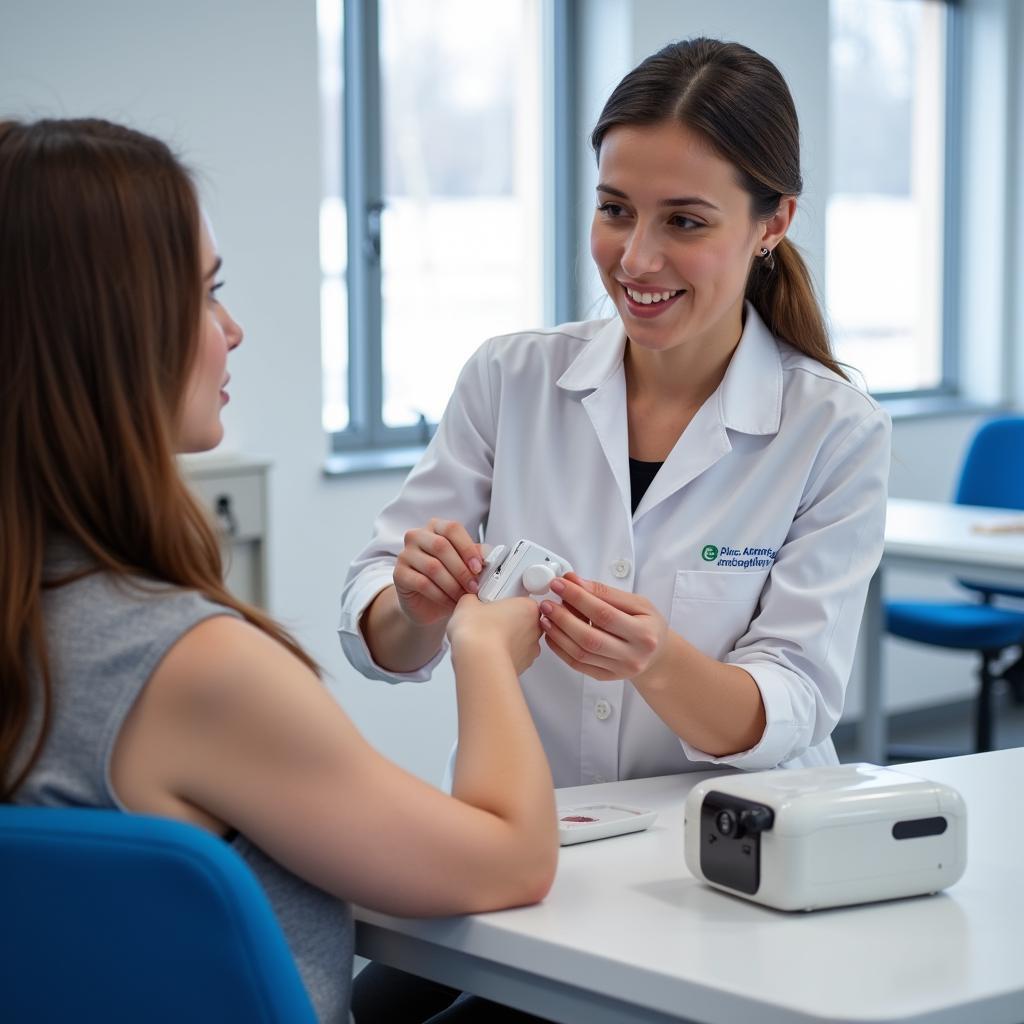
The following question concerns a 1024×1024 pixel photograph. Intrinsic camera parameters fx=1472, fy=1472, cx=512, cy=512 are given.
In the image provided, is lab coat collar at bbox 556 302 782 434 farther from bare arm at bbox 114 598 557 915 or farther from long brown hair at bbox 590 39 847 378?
bare arm at bbox 114 598 557 915

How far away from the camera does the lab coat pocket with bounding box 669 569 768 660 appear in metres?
1.69

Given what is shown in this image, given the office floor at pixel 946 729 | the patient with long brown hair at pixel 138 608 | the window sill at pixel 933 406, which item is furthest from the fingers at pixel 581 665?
the window sill at pixel 933 406

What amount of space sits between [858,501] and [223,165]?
2.00 meters

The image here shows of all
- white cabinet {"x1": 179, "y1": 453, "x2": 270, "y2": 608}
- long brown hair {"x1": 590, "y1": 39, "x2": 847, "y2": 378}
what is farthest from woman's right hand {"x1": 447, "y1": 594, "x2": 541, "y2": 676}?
white cabinet {"x1": 179, "y1": 453, "x2": 270, "y2": 608}

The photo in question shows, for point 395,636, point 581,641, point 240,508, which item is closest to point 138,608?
point 581,641

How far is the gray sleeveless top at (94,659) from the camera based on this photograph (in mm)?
1041

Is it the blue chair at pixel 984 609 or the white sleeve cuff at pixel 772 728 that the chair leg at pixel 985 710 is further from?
the white sleeve cuff at pixel 772 728

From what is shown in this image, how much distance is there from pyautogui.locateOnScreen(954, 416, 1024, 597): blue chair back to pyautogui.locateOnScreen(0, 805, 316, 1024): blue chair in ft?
11.0

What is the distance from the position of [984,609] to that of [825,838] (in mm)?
3006

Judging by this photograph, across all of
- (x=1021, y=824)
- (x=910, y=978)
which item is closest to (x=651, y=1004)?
(x=910, y=978)

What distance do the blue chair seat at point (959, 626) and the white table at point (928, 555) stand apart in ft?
0.32

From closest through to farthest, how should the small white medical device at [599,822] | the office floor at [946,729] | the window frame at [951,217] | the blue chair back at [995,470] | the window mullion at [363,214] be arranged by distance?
the small white medical device at [599,822] → the window mullion at [363,214] → the blue chair back at [995,470] → the office floor at [946,729] → the window frame at [951,217]

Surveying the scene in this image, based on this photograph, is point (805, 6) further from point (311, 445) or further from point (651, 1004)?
point (651, 1004)

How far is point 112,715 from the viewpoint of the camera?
1.04 metres
